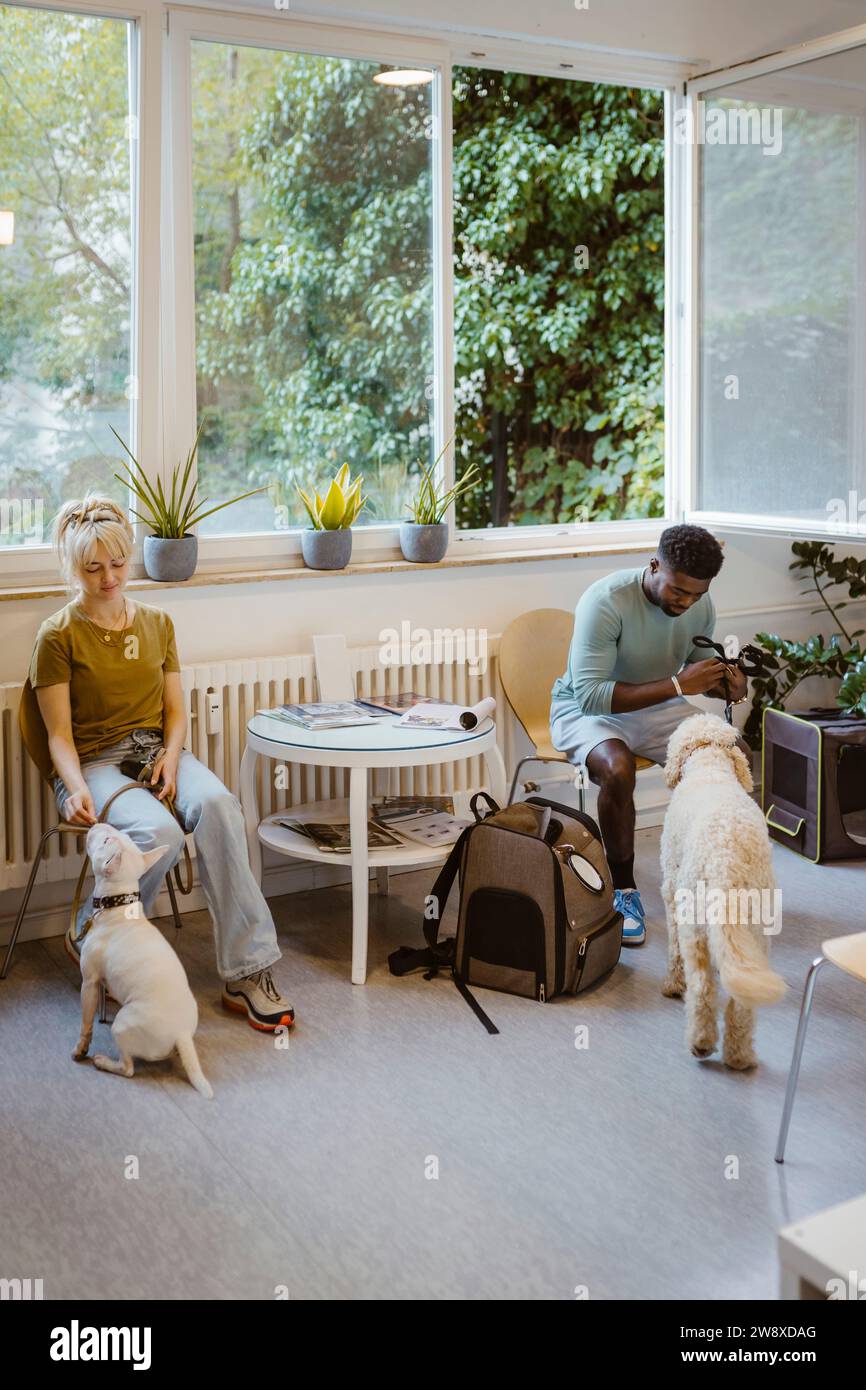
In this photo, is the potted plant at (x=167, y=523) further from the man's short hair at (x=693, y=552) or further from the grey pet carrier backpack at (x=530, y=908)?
the man's short hair at (x=693, y=552)

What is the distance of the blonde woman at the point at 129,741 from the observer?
3.04 metres

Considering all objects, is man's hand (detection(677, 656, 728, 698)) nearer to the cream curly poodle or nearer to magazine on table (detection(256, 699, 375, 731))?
the cream curly poodle

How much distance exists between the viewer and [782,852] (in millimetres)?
4309

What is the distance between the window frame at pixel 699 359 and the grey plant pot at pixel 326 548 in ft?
4.54

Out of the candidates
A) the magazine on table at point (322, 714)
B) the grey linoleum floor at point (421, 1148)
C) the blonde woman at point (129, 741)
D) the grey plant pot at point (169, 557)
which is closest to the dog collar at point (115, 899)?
the blonde woman at point (129, 741)

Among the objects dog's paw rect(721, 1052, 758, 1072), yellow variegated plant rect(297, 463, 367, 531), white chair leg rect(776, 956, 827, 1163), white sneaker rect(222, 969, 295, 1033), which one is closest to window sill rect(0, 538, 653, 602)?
yellow variegated plant rect(297, 463, 367, 531)

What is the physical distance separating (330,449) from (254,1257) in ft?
8.38

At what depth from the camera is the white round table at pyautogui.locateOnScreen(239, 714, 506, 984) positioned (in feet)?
10.5

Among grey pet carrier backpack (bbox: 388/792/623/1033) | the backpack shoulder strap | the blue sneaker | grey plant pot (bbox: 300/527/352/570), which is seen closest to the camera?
grey pet carrier backpack (bbox: 388/792/623/1033)

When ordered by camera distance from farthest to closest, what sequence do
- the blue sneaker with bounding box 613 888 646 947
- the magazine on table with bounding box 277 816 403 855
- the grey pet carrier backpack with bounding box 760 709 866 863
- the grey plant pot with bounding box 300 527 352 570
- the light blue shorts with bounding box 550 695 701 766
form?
the grey pet carrier backpack with bounding box 760 709 866 863 → the grey plant pot with bounding box 300 527 352 570 → the light blue shorts with bounding box 550 695 701 766 → the blue sneaker with bounding box 613 888 646 947 → the magazine on table with bounding box 277 816 403 855

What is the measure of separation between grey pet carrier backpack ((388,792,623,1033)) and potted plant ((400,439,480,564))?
110cm

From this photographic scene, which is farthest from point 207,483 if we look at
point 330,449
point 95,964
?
point 95,964

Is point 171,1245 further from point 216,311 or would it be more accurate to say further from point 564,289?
point 564,289

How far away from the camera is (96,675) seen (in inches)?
125
